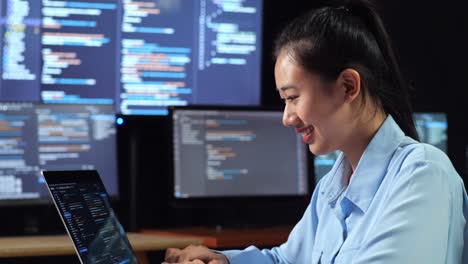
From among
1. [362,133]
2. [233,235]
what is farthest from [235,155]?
[362,133]

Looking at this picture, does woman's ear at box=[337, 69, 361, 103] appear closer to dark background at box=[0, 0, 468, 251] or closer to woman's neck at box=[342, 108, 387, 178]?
woman's neck at box=[342, 108, 387, 178]

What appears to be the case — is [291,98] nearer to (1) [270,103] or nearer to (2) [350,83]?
(2) [350,83]

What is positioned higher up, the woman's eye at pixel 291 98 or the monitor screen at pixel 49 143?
the woman's eye at pixel 291 98

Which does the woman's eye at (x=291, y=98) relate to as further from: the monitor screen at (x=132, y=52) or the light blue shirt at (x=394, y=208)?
the monitor screen at (x=132, y=52)

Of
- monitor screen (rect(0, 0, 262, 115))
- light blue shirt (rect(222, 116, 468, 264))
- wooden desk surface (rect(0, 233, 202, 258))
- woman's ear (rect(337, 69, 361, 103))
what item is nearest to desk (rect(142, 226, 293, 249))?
wooden desk surface (rect(0, 233, 202, 258))

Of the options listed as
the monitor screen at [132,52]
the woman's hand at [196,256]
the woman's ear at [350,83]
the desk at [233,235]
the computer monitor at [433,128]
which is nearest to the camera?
the woman's ear at [350,83]

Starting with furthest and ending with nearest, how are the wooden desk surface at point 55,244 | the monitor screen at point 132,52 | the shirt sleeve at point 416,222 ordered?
the monitor screen at point 132,52 < the wooden desk surface at point 55,244 < the shirt sleeve at point 416,222

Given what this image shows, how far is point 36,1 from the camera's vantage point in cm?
321

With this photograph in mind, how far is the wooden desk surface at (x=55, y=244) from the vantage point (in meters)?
2.50

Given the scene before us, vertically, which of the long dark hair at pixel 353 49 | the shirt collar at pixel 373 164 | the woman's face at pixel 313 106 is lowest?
the shirt collar at pixel 373 164

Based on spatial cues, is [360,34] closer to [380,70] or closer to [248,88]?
[380,70]

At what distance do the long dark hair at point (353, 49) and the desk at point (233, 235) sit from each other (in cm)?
119

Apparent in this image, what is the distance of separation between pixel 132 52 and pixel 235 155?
639 mm

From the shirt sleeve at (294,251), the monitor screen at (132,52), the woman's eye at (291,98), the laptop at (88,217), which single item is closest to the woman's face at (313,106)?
the woman's eye at (291,98)
